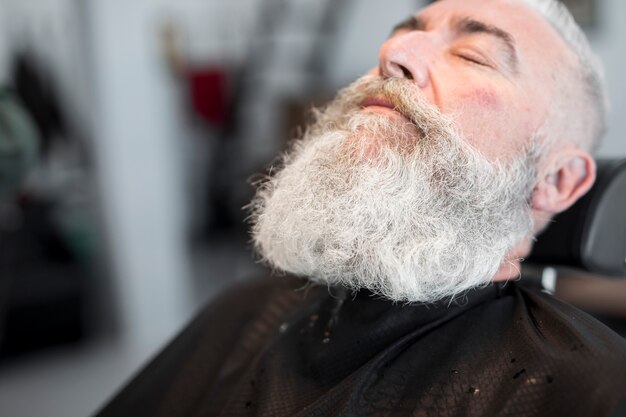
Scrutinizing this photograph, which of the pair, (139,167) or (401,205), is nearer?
(401,205)

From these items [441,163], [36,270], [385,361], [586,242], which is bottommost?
[36,270]

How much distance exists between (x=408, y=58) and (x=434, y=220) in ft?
1.02

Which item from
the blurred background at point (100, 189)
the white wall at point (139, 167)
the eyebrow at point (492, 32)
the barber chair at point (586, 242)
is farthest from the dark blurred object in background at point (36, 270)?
the eyebrow at point (492, 32)

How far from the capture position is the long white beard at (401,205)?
3.67ft

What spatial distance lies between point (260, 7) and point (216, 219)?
1.62m

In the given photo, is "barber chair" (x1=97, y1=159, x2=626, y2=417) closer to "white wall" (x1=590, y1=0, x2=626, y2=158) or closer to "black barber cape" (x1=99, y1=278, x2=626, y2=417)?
"black barber cape" (x1=99, y1=278, x2=626, y2=417)

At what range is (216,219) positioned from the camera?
190 inches

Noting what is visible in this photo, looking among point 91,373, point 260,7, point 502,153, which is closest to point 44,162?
point 91,373

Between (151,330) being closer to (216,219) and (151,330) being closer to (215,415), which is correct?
(216,219)

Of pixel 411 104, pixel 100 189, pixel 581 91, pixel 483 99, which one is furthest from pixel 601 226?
pixel 100 189

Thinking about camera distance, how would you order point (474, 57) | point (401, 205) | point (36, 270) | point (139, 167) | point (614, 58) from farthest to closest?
point (139, 167) → point (614, 58) → point (36, 270) → point (474, 57) → point (401, 205)

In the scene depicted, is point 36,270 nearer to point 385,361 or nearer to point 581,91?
point 385,361

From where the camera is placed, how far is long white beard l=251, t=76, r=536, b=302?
112 centimetres

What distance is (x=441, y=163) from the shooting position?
3.68 feet
